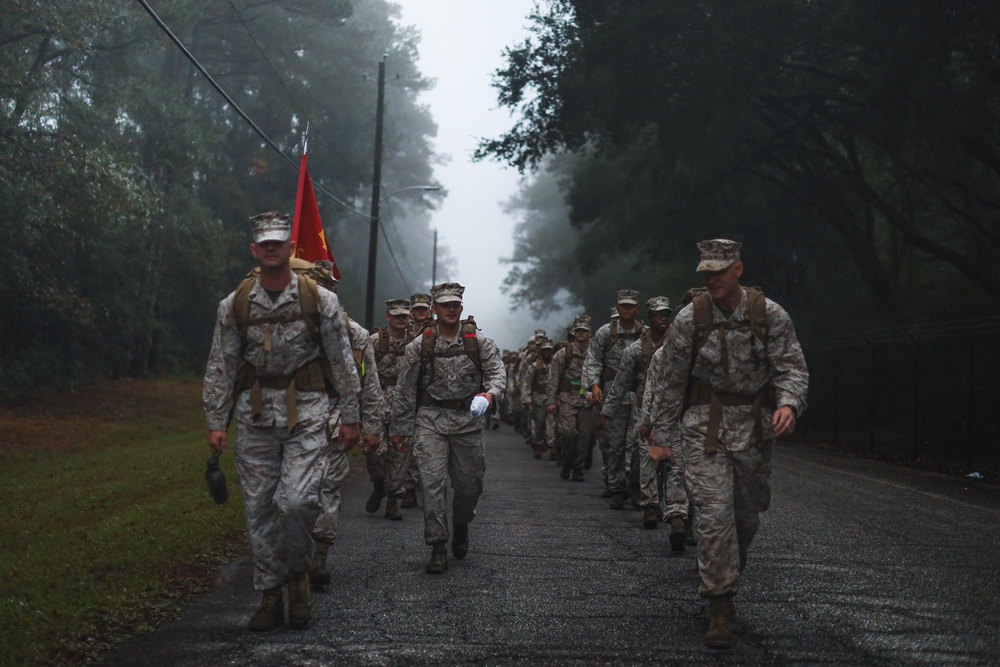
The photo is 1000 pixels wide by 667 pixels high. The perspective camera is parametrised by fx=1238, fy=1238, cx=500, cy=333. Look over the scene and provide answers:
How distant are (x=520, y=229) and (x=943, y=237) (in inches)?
3847

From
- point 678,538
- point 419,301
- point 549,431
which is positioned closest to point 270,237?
point 678,538

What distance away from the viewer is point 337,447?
830cm

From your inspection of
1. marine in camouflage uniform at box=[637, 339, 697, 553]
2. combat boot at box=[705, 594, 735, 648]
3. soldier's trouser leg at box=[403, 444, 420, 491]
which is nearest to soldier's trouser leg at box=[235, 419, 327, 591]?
combat boot at box=[705, 594, 735, 648]

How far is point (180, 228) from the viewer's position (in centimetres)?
3331

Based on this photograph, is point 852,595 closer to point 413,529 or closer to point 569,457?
point 413,529

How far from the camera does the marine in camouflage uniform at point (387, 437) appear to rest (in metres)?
12.1

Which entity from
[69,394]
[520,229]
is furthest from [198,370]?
[520,229]

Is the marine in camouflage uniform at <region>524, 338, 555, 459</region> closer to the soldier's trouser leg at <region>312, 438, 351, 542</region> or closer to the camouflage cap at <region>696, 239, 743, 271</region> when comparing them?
the soldier's trouser leg at <region>312, 438, 351, 542</region>

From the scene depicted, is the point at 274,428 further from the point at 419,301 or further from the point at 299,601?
the point at 419,301

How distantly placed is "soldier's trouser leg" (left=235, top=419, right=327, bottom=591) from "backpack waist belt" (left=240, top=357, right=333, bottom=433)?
0.10 m

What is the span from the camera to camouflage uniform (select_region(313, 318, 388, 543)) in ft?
26.3

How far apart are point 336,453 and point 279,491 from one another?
1.90 metres

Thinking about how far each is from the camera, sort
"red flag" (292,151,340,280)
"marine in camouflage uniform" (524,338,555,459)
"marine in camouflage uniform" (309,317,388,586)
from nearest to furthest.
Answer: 1. "marine in camouflage uniform" (309,317,388,586)
2. "red flag" (292,151,340,280)
3. "marine in camouflage uniform" (524,338,555,459)

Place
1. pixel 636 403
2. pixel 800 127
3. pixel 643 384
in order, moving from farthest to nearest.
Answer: pixel 800 127, pixel 636 403, pixel 643 384
